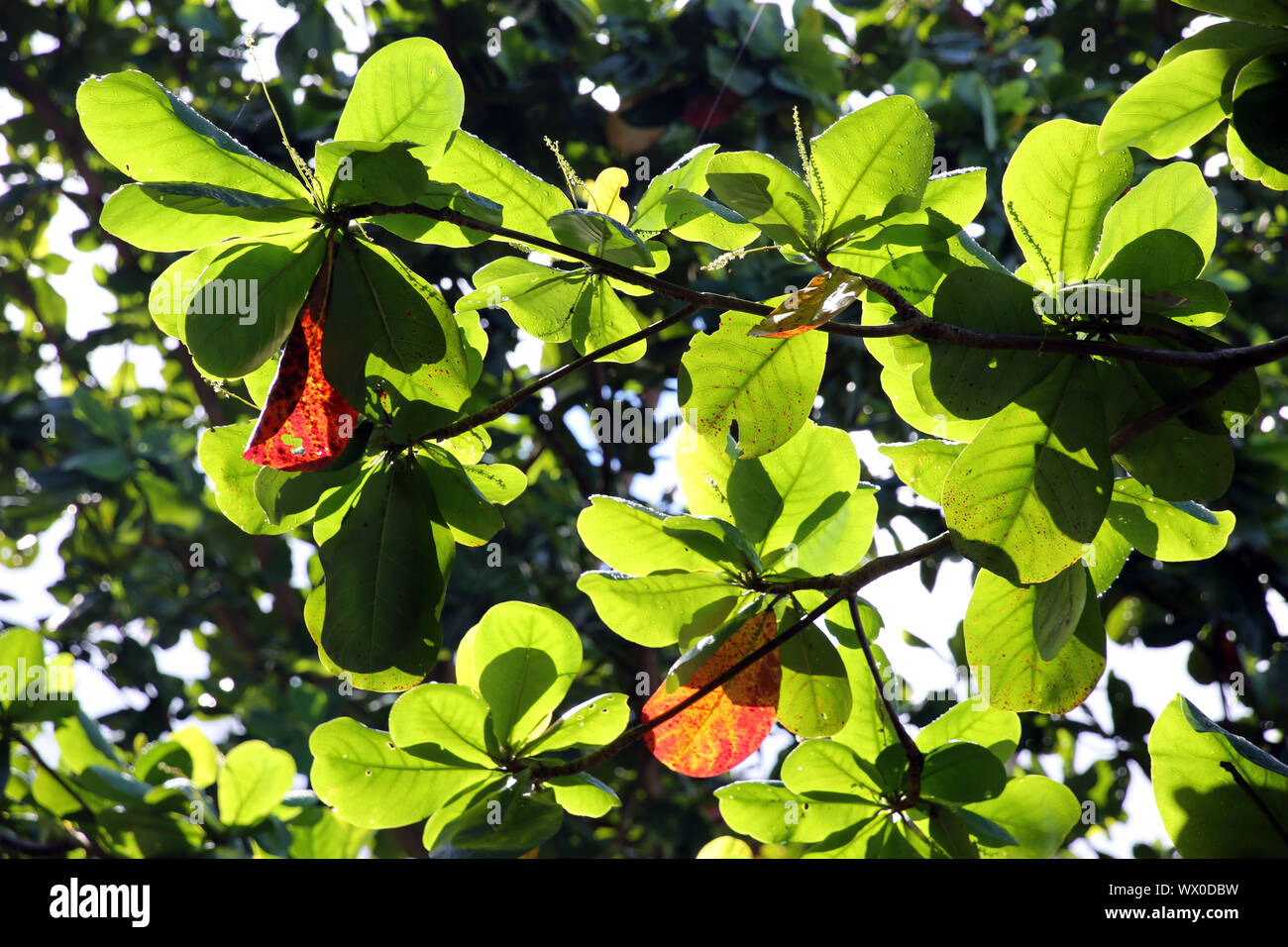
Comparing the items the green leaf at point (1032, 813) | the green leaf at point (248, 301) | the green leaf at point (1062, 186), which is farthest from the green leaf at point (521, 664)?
the green leaf at point (1062, 186)

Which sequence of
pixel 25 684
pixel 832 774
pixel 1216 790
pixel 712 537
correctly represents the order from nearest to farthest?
pixel 1216 790 → pixel 712 537 → pixel 832 774 → pixel 25 684

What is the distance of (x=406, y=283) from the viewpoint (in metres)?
0.80

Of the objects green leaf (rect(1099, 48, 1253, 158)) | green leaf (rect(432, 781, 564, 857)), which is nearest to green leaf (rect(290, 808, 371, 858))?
green leaf (rect(432, 781, 564, 857))

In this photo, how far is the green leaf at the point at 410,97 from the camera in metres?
0.78

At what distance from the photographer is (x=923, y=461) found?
93 cm

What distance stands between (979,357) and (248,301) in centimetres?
55

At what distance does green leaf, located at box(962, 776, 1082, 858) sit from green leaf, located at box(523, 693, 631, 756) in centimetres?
37

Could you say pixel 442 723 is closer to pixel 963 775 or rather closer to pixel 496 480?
pixel 496 480

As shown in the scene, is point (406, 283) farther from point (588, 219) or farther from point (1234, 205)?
point (1234, 205)

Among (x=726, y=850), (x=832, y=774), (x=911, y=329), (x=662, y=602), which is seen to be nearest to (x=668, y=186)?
(x=911, y=329)

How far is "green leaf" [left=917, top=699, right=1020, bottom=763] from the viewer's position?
1066 mm

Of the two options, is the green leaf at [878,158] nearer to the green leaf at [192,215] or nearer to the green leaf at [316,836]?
the green leaf at [192,215]

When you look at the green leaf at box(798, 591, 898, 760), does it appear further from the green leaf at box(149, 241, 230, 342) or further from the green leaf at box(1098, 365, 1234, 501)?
the green leaf at box(149, 241, 230, 342)

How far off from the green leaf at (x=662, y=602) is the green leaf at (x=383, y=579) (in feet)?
0.48
